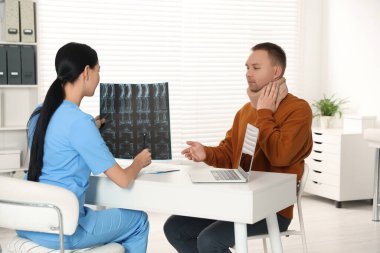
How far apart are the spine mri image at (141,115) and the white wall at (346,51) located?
128 inches

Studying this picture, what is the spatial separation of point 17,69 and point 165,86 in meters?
2.01

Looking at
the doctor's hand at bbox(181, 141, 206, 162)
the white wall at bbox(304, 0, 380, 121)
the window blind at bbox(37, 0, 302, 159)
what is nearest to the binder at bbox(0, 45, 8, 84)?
the window blind at bbox(37, 0, 302, 159)

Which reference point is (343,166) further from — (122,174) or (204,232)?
(122,174)

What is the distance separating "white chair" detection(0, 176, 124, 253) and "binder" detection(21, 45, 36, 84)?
2.40m

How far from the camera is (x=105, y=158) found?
2.34 metres

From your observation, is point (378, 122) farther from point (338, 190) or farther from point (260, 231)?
point (260, 231)

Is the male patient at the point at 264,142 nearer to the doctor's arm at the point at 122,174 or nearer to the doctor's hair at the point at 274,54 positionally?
the doctor's hair at the point at 274,54

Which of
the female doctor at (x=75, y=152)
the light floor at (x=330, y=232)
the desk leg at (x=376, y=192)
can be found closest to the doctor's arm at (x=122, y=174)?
the female doctor at (x=75, y=152)

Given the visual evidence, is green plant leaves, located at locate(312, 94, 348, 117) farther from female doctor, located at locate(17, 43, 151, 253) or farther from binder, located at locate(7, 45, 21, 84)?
female doctor, located at locate(17, 43, 151, 253)

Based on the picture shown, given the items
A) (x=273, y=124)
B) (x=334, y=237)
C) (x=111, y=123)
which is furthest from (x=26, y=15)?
(x=334, y=237)

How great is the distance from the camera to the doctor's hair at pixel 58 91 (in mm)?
2379

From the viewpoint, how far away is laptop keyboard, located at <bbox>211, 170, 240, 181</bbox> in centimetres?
242

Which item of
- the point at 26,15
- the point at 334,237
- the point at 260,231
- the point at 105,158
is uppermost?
the point at 26,15

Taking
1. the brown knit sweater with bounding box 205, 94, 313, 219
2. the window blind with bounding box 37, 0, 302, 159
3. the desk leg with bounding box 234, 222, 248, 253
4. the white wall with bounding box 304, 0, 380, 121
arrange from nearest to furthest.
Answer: the desk leg with bounding box 234, 222, 248, 253 → the brown knit sweater with bounding box 205, 94, 313, 219 → the window blind with bounding box 37, 0, 302, 159 → the white wall with bounding box 304, 0, 380, 121
